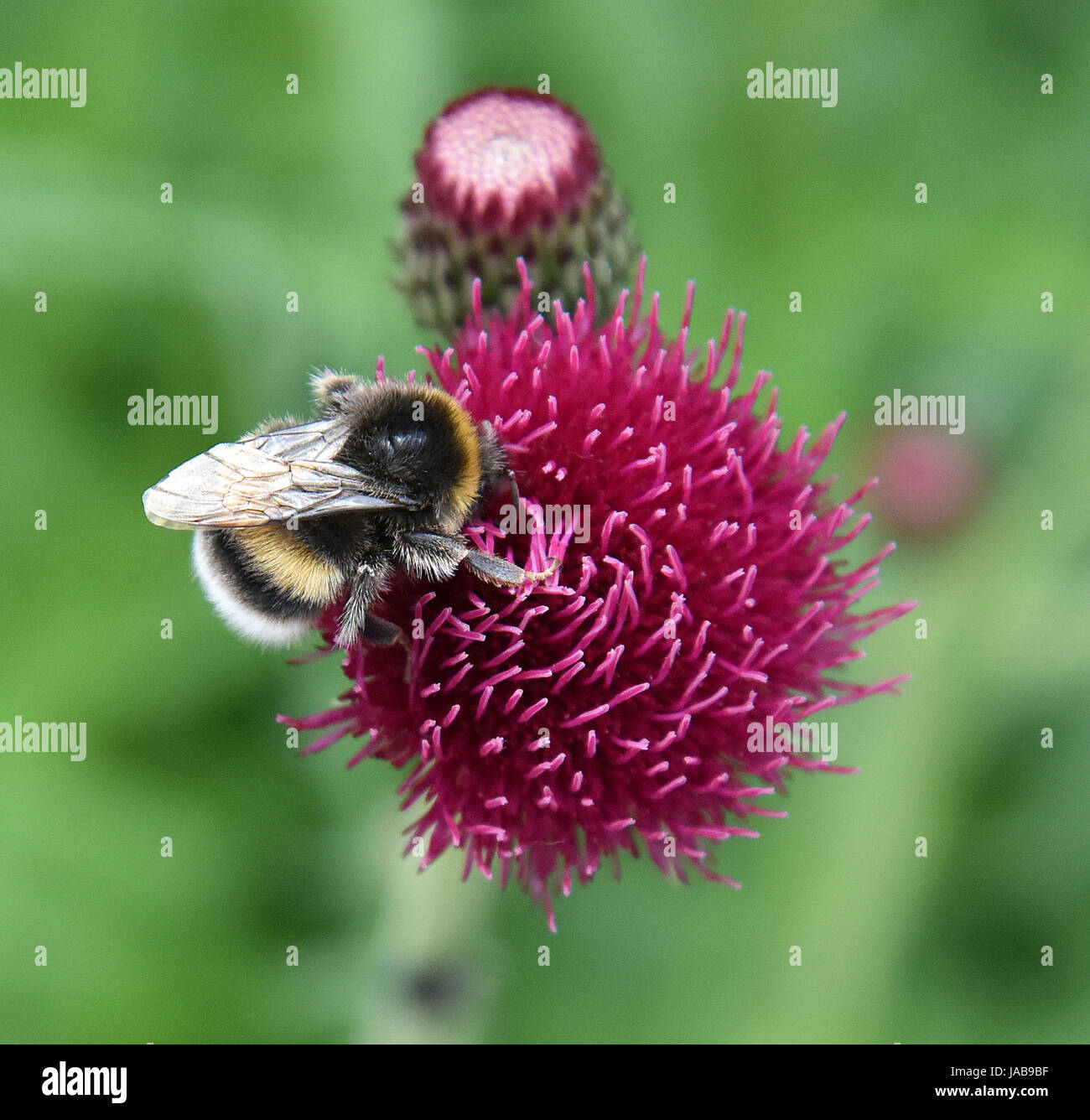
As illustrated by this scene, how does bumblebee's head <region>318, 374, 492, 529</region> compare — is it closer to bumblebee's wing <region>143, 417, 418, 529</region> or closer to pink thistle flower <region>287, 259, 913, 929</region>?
bumblebee's wing <region>143, 417, 418, 529</region>

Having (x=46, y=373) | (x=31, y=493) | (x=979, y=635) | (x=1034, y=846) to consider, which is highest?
(x=46, y=373)

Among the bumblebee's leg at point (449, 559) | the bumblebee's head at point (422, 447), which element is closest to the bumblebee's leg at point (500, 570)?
the bumblebee's leg at point (449, 559)

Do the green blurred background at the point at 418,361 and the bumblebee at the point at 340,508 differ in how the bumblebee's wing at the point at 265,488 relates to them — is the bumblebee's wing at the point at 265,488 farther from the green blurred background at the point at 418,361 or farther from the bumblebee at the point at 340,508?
the green blurred background at the point at 418,361

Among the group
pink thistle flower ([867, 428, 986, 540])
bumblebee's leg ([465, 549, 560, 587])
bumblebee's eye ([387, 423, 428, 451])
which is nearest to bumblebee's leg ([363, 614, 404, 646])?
bumblebee's leg ([465, 549, 560, 587])

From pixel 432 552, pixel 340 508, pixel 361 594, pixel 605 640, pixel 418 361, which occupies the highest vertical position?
pixel 418 361

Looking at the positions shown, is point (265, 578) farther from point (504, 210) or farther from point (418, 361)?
point (418, 361)

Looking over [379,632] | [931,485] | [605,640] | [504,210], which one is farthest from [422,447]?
[931,485]
